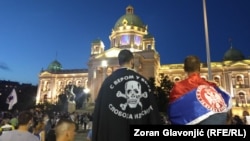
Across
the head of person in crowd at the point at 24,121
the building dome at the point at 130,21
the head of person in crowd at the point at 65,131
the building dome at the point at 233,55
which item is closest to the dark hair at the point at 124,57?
the head of person in crowd at the point at 65,131

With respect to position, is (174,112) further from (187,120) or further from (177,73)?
(177,73)

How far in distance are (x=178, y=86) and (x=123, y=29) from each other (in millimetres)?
72877

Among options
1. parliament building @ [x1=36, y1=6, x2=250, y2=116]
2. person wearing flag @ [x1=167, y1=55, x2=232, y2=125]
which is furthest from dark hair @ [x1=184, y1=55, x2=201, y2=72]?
parliament building @ [x1=36, y1=6, x2=250, y2=116]

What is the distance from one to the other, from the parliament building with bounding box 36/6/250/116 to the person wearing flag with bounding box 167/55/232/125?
55875mm

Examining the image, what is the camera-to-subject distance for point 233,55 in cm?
7588

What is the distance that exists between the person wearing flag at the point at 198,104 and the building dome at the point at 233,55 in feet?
252

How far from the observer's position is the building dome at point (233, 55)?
2964 inches

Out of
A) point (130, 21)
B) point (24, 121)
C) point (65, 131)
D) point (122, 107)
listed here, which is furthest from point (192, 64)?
point (130, 21)

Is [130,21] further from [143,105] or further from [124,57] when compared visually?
[143,105]

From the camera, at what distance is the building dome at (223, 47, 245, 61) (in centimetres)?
7528

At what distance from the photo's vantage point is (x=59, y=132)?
4.59 metres

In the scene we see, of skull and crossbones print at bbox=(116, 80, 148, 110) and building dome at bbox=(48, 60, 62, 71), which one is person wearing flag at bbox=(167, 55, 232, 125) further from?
building dome at bbox=(48, 60, 62, 71)

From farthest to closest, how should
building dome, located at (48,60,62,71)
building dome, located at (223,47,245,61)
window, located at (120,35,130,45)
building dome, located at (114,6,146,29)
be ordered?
building dome, located at (48,60,62,71), building dome, located at (114,6,146,29), building dome, located at (223,47,245,61), window, located at (120,35,130,45)

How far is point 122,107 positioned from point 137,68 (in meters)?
59.1
